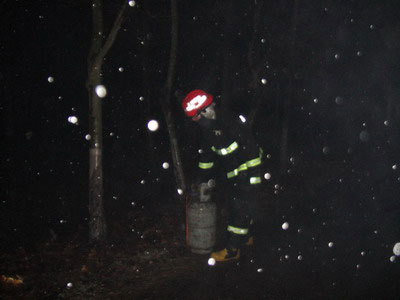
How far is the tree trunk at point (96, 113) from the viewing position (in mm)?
5395

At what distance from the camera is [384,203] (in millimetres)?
7648

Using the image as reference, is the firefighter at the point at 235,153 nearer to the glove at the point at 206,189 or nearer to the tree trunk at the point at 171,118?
the glove at the point at 206,189

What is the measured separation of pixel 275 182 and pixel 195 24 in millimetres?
7061

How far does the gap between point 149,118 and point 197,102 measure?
6.24m

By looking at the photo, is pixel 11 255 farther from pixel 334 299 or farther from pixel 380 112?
pixel 380 112

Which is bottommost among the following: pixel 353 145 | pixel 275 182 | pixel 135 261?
pixel 135 261

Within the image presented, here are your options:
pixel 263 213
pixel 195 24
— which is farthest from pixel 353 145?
pixel 263 213

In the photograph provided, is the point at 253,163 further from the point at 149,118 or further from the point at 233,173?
the point at 149,118

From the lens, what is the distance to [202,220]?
17.4 ft

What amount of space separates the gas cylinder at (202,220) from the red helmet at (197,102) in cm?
121

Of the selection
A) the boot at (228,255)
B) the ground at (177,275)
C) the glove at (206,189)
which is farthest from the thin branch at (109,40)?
the boot at (228,255)

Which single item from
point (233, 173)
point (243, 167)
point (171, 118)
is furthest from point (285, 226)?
point (171, 118)

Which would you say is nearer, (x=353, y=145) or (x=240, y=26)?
(x=240, y=26)

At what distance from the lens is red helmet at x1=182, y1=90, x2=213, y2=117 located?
4.88 meters
